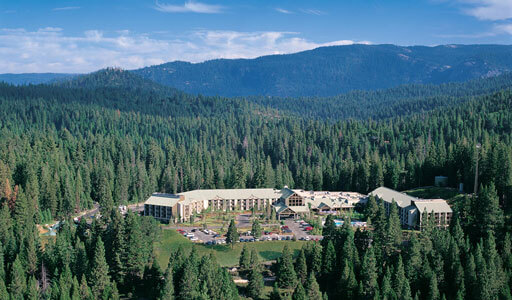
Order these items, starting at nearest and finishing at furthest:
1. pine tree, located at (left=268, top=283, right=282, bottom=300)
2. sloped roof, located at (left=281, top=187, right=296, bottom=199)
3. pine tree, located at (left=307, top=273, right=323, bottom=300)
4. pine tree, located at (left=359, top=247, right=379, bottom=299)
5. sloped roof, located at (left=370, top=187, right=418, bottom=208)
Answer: pine tree, located at (left=307, top=273, right=323, bottom=300) → pine tree, located at (left=359, top=247, right=379, bottom=299) → pine tree, located at (left=268, top=283, right=282, bottom=300) → sloped roof, located at (left=370, top=187, right=418, bottom=208) → sloped roof, located at (left=281, top=187, right=296, bottom=199)

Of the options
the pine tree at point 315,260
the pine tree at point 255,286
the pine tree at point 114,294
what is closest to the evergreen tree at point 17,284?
the pine tree at point 114,294

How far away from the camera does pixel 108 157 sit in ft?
481

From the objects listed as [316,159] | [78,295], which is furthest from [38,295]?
[316,159]

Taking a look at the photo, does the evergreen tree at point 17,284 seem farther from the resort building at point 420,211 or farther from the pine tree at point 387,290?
the resort building at point 420,211

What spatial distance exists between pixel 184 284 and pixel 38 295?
1756 centimetres

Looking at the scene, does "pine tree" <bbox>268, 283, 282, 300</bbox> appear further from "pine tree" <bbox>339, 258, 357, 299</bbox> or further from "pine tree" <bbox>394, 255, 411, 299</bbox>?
"pine tree" <bbox>394, 255, 411, 299</bbox>

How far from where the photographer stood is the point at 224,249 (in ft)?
275

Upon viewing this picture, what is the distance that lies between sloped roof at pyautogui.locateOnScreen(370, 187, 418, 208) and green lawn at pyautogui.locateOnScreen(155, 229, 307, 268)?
22.7 meters

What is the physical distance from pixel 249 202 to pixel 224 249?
29778mm

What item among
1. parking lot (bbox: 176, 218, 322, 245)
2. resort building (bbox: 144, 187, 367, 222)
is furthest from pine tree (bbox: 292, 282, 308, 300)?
resort building (bbox: 144, 187, 367, 222)

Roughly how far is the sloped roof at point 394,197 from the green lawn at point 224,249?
22.7 meters

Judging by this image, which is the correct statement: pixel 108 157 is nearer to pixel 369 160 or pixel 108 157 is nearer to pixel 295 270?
pixel 369 160

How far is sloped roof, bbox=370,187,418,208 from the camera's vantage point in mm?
96500

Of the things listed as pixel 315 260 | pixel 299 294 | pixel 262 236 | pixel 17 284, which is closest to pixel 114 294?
pixel 17 284
